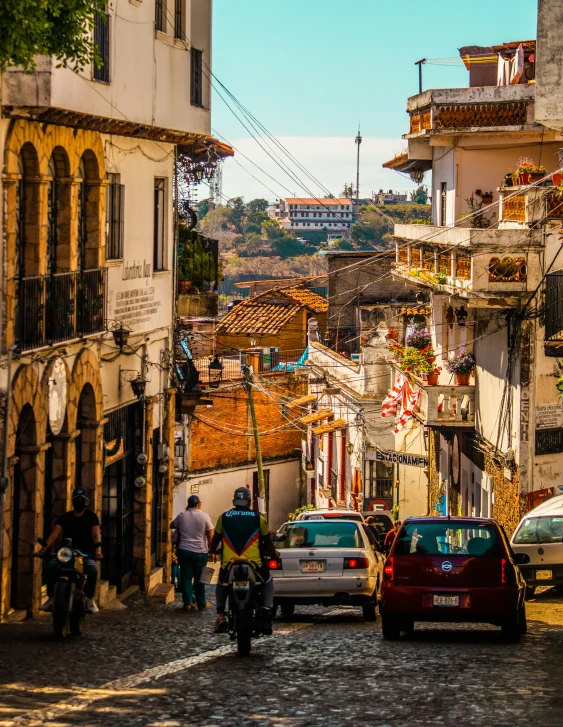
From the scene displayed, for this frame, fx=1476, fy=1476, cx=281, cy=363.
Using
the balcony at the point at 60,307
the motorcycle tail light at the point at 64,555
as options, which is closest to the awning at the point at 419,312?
the balcony at the point at 60,307

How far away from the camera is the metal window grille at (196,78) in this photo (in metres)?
27.6

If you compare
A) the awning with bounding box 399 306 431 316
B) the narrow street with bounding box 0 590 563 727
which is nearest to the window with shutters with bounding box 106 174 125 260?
the narrow street with bounding box 0 590 563 727

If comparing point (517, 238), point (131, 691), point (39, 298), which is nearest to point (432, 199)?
point (517, 238)

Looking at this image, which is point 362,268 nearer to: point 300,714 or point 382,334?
point 382,334

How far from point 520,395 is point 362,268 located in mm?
34313

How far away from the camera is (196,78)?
1098 inches

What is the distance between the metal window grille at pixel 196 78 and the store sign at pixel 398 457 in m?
18.2

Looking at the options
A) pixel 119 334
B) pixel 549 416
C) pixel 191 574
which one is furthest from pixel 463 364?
pixel 191 574

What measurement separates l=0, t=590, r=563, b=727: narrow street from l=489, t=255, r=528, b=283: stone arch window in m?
15.6

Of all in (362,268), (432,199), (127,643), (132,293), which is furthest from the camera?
(362,268)

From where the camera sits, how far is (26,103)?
18094 millimetres

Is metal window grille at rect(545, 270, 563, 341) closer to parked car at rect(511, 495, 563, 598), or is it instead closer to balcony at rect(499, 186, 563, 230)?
balcony at rect(499, 186, 563, 230)

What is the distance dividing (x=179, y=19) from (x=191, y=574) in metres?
11.4

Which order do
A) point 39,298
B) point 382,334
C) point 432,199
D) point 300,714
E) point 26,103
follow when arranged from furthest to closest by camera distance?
point 382,334 → point 432,199 → point 39,298 → point 26,103 → point 300,714
